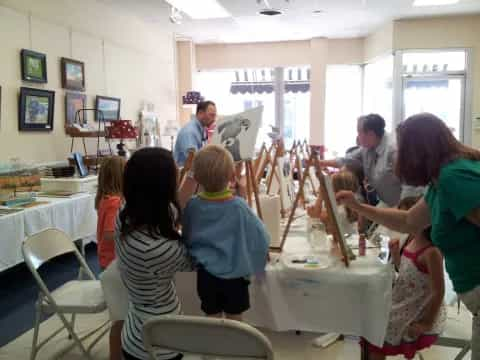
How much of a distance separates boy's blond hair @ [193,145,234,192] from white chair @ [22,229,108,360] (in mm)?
1058

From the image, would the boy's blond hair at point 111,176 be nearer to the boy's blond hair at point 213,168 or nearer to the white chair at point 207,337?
the boy's blond hair at point 213,168

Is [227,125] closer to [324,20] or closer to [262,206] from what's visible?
[262,206]

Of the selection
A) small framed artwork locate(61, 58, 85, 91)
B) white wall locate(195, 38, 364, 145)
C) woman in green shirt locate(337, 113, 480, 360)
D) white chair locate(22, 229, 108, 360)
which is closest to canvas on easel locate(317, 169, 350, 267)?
woman in green shirt locate(337, 113, 480, 360)

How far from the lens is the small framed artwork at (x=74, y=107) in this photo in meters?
4.71

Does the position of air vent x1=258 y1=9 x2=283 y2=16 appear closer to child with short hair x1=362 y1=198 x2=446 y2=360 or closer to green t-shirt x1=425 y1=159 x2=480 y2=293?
child with short hair x1=362 y1=198 x2=446 y2=360

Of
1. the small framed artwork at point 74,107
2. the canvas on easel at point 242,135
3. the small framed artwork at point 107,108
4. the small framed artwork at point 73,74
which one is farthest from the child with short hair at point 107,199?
the small framed artwork at point 107,108

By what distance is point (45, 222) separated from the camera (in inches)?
134

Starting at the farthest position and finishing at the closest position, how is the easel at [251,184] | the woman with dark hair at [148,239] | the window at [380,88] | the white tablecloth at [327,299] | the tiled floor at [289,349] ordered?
the window at [380,88] → the tiled floor at [289,349] → the easel at [251,184] → the white tablecloth at [327,299] → the woman with dark hair at [148,239]

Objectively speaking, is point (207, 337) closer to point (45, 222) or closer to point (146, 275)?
point (146, 275)

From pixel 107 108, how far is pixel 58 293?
11.6ft

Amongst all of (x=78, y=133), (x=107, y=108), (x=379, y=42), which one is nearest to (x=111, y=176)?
(x=78, y=133)

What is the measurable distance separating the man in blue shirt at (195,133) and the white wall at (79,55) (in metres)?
1.63

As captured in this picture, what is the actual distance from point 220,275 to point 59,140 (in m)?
3.68

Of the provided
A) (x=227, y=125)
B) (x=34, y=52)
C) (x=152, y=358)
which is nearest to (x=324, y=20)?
(x=34, y=52)
